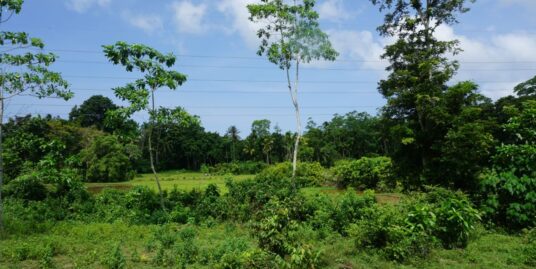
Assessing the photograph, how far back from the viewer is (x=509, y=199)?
1120 centimetres

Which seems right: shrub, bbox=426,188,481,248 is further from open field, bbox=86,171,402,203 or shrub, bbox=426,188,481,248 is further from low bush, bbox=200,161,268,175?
low bush, bbox=200,161,268,175

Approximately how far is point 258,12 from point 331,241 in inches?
478

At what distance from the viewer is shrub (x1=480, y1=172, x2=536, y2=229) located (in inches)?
420

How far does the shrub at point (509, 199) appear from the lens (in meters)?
10.7

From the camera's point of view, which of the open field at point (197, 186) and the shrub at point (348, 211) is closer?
the shrub at point (348, 211)

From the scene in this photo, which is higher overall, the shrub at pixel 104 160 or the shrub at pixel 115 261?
the shrub at pixel 104 160

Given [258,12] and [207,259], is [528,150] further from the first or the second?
[258,12]

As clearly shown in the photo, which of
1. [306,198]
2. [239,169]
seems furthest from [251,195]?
[239,169]

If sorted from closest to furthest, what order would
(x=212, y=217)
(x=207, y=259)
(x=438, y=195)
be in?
(x=207, y=259)
(x=438, y=195)
(x=212, y=217)

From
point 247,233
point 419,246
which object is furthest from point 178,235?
point 419,246

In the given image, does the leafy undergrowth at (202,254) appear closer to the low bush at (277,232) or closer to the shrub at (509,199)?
the low bush at (277,232)

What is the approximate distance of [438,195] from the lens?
10.1 m

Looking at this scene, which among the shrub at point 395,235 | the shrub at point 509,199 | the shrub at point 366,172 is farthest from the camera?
the shrub at point 366,172

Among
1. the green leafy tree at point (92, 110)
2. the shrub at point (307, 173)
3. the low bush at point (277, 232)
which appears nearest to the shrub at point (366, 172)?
the shrub at point (307, 173)
